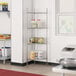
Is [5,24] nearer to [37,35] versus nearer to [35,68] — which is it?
[37,35]

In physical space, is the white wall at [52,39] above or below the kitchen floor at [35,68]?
above

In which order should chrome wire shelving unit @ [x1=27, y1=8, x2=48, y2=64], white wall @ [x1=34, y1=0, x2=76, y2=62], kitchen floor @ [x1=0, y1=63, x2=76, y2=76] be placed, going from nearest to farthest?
kitchen floor @ [x1=0, y1=63, x2=76, y2=76] < white wall @ [x1=34, y1=0, x2=76, y2=62] < chrome wire shelving unit @ [x1=27, y1=8, x2=48, y2=64]

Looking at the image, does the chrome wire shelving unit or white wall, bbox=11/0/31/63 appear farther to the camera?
the chrome wire shelving unit

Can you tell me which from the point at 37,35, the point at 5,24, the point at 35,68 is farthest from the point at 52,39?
the point at 5,24

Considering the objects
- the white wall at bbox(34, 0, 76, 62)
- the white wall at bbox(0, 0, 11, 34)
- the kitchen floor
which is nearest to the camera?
the kitchen floor

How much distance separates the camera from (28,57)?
5.79 meters

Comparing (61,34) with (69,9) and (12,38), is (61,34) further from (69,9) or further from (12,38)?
(12,38)

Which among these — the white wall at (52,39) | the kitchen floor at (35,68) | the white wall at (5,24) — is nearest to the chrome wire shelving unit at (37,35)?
the white wall at (52,39)

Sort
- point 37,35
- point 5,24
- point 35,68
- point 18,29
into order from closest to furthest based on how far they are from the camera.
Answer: point 35,68 < point 18,29 < point 37,35 < point 5,24

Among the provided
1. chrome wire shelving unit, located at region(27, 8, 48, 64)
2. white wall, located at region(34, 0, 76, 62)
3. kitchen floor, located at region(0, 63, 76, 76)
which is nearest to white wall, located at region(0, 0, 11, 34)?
chrome wire shelving unit, located at region(27, 8, 48, 64)

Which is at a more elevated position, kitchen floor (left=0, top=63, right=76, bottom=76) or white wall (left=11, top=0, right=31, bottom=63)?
white wall (left=11, top=0, right=31, bottom=63)

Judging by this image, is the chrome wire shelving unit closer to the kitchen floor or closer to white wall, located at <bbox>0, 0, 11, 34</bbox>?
the kitchen floor

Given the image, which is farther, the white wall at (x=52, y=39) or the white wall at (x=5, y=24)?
the white wall at (x=5, y=24)

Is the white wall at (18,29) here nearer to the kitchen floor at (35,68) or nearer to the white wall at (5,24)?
the kitchen floor at (35,68)
